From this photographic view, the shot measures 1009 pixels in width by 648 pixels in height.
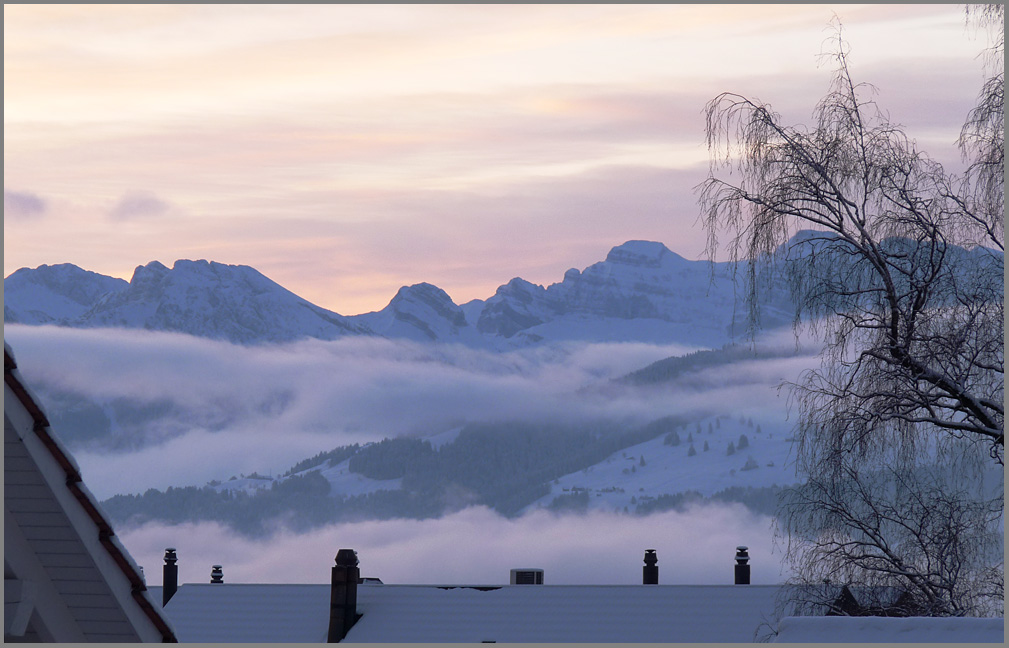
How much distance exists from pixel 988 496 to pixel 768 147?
247 inches

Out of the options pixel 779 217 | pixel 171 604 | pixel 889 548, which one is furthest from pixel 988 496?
pixel 171 604

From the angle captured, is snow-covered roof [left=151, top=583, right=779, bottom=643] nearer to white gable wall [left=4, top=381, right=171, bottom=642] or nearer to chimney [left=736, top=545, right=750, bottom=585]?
chimney [left=736, top=545, right=750, bottom=585]

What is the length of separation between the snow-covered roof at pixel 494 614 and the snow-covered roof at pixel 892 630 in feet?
80.5

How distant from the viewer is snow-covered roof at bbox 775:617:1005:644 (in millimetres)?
12805

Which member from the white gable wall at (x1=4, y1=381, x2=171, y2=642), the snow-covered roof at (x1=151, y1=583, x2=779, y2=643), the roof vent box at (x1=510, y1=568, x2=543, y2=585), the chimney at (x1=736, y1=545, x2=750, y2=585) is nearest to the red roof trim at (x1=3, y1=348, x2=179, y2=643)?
the white gable wall at (x1=4, y1=381, x2=171, y2=642)

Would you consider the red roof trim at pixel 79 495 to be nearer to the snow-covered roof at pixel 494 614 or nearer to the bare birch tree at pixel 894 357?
the bare birch tree at pixel 894 357

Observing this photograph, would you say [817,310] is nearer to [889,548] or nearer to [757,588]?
[889,548]

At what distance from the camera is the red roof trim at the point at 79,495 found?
854cm

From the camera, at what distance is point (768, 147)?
60.1 feet

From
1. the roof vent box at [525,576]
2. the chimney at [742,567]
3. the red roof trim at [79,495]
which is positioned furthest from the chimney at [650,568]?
the red roof trim at [79,495]

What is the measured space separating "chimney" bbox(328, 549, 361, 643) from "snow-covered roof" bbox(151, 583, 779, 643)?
39cm

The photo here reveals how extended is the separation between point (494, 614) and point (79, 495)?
32.9m

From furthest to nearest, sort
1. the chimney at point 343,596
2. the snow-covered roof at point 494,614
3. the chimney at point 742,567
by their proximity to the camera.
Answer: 1. the chimney at point 742,567
2. the chimney at point 343,596
3. the snow-covered roof at point 494,614

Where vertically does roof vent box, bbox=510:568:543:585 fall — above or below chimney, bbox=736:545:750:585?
below
